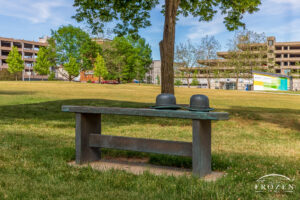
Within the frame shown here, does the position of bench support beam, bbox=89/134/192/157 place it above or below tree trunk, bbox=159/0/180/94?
below

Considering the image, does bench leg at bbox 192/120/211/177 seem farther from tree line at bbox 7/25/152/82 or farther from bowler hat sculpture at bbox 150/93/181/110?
tree line at bbox 7/25/152/82

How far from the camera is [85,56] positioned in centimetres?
7750

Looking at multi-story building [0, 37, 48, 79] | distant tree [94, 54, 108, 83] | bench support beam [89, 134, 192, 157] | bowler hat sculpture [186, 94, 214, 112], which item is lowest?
bench support beam [89, 134, 192, 157]

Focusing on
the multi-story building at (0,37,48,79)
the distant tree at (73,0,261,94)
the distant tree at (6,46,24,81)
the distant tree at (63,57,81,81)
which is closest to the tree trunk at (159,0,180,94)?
the distant tree at (73,0,261,94)

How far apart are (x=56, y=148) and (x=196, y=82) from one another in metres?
97.8

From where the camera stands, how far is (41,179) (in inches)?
165

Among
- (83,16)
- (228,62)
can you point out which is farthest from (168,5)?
(228,62)

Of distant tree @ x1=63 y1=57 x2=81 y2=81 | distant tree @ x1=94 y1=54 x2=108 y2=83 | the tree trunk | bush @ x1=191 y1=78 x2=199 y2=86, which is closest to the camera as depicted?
the tree trunk

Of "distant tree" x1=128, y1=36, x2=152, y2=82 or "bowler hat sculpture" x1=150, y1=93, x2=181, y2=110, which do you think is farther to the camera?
"distant tree" x1=128, y1=36, x2=152, y2=82

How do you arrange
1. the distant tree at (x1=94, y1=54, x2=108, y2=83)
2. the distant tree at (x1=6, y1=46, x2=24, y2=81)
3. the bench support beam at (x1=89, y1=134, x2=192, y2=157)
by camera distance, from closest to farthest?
the bench support beam at (x1=89, y1=134, x2=192, y2=157) → the distant tree at (x1=94, y1=54, x2=108, y2=83) → the distant tree at (x1=6, y1=46, x2=24, y2=81)

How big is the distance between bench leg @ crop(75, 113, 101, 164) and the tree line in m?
68.6

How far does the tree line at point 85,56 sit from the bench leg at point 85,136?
225ft

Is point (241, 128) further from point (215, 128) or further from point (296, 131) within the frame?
point (296, 131)

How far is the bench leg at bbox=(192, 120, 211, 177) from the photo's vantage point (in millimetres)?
4332
